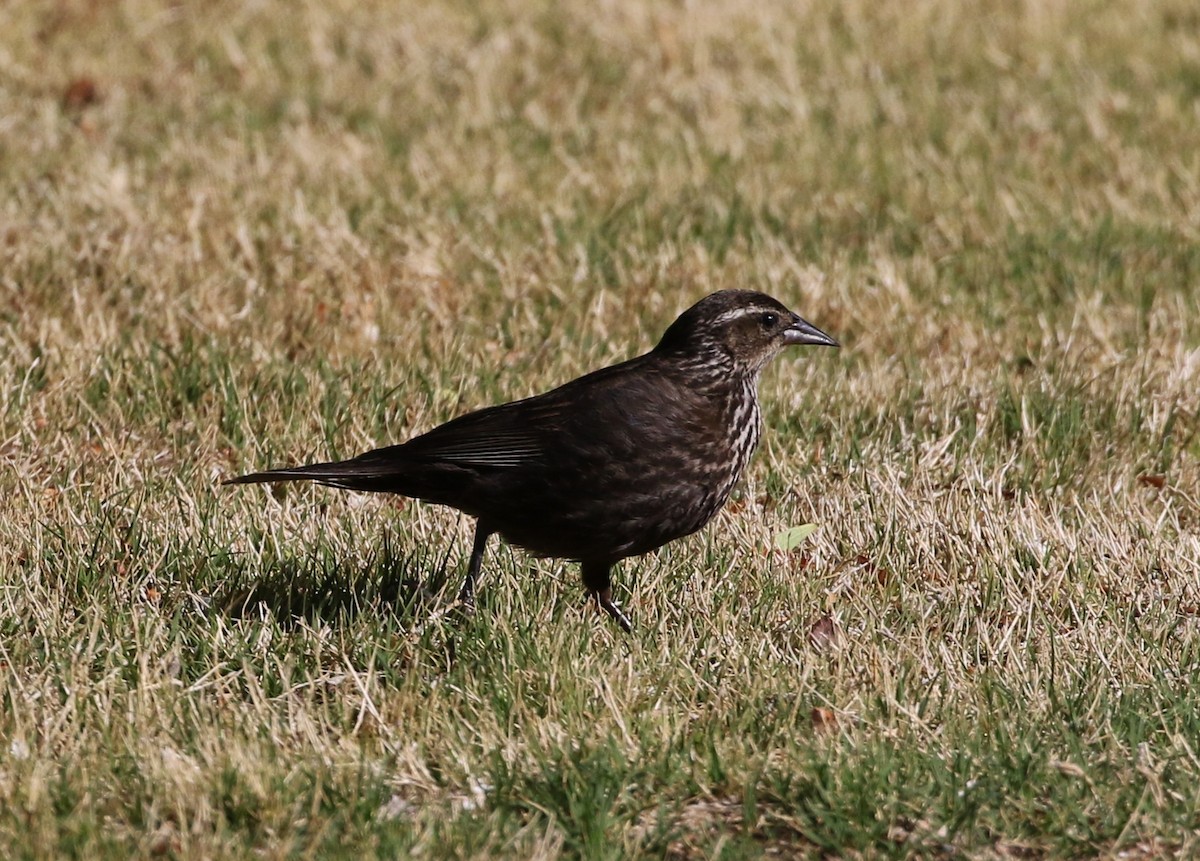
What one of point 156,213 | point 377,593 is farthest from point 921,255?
point 377,593

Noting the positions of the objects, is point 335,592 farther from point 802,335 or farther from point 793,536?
point 802,335

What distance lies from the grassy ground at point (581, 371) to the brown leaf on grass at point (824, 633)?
2 cm

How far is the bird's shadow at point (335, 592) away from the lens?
4.93 m

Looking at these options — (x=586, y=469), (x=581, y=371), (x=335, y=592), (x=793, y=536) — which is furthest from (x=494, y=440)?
(x=581, y=371)

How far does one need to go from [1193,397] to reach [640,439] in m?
3.04

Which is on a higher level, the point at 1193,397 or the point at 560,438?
the point at 560,438

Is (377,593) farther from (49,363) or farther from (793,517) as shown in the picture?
(49,363)

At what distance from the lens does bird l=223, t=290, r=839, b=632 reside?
4.90 meters

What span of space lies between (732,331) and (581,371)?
190 cm

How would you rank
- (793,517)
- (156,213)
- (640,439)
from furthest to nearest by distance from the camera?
(156,213)
(793,517)
(640,439)

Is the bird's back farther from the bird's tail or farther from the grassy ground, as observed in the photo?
the grassy ground

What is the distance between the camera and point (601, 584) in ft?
16.9

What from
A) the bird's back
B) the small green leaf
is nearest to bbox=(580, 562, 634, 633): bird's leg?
the bird's back

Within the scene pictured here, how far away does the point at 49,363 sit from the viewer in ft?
22.5
